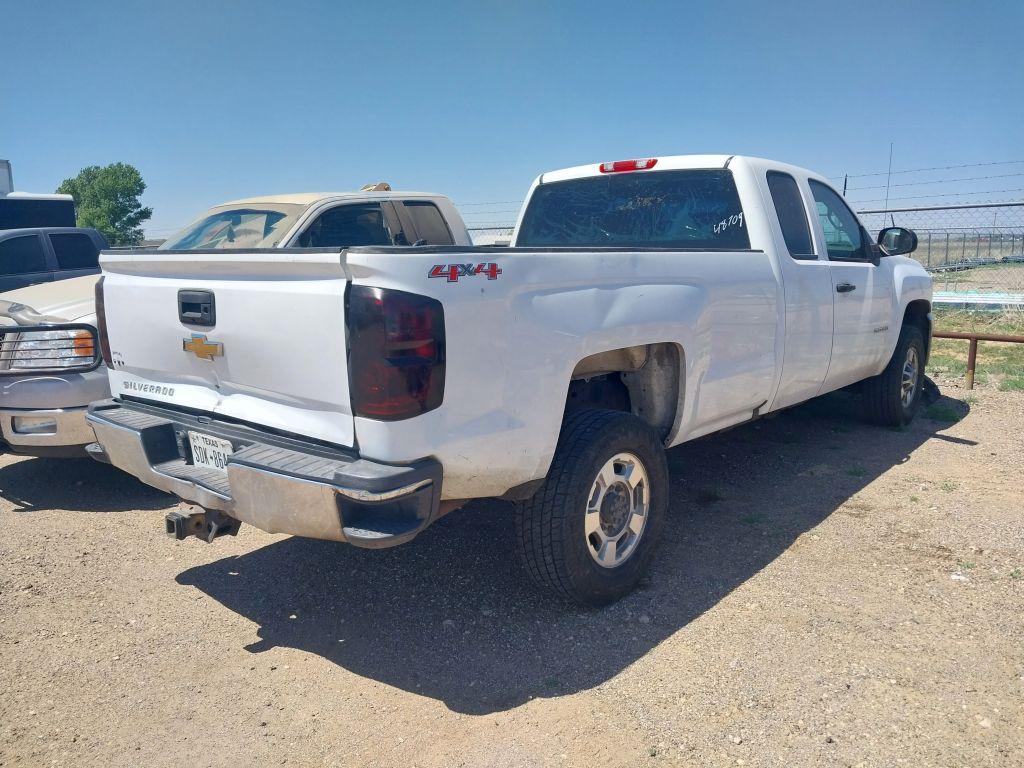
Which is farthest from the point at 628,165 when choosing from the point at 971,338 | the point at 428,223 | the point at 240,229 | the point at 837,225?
the point at 971,338

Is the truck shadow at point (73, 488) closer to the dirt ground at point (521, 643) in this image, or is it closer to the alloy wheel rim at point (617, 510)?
the dirt ground at point (521, 643)

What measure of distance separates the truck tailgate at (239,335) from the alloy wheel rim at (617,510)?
122cm

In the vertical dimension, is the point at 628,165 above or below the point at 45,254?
above

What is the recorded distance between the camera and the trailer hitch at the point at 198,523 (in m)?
3.32

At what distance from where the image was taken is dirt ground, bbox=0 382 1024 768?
9.01ft

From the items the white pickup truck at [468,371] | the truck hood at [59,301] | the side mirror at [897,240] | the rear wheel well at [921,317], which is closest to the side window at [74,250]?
the truck hood at [59,301]

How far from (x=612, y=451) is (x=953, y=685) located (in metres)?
→ 1.54

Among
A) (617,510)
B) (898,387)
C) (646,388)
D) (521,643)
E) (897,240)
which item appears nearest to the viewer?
(521,643)

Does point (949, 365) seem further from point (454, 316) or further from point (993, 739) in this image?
point (454, 316)

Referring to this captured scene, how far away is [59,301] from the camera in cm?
539

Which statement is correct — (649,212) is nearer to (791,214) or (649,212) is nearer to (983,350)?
(791,214)

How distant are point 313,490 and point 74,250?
25.7 feet

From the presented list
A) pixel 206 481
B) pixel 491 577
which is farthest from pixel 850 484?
pixel 206 481

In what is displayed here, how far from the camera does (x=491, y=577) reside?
3.99 metres
